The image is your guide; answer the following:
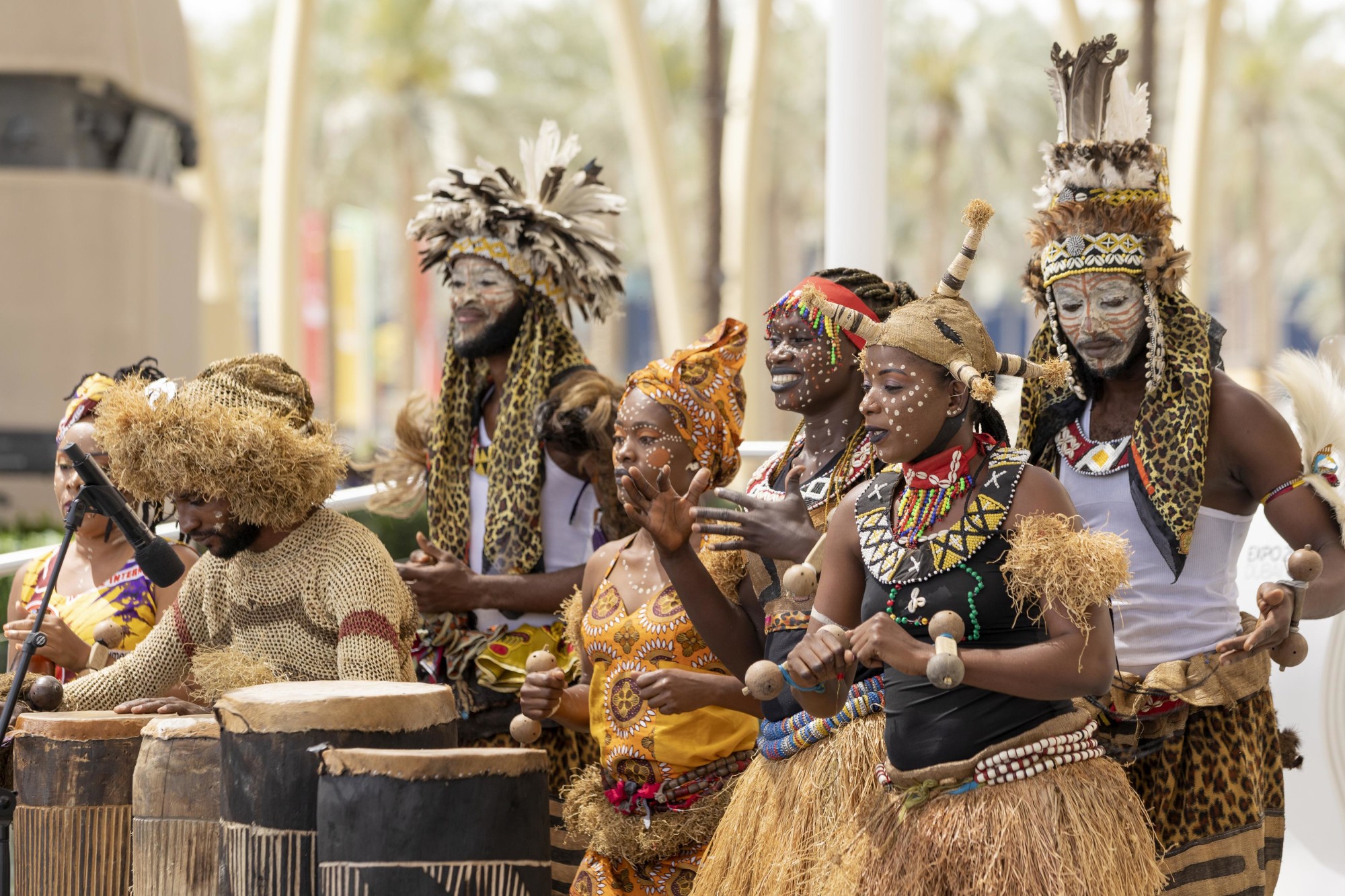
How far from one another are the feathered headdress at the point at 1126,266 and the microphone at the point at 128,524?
7.64 ft

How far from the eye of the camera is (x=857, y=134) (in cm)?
612

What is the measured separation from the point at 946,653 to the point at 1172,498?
4.53 feet

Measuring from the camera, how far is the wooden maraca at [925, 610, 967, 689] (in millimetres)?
2867

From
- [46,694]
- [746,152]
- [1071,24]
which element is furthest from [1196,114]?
[46,694]

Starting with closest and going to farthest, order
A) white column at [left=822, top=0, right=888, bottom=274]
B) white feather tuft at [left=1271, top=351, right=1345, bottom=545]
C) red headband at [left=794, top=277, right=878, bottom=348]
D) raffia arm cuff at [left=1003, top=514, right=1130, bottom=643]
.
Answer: raffia arm cuff at [left=1003, top=514, right=1130, bottom=643], red headband at [left=794, top=277, right=878, bottom=348], white feather tuft at [left=1271, top=351, right=1345, bottom=545], white column at [left=822, top=0, right=888, bottom=274]

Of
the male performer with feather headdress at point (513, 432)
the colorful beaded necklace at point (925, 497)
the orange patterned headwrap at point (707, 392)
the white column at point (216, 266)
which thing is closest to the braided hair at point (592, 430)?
the male performer with feather headdress at point (513, 432)

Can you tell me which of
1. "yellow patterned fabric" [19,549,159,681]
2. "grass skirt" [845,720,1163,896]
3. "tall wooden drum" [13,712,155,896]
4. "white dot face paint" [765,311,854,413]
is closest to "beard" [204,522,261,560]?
"tall wooden drum" [13,712,155,896]

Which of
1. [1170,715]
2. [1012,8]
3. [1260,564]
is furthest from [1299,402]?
[1012,8]

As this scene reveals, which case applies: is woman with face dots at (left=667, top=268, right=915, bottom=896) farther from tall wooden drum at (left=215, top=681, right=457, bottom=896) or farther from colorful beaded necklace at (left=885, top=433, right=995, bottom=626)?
tall wooden drum at (left=215, top=681, right=457, bottom=896)

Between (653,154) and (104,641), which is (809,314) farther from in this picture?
(653,154)

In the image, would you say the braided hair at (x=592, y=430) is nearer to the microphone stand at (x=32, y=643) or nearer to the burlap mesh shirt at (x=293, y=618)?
the burlap mesh shirt at (x=293, y=618)

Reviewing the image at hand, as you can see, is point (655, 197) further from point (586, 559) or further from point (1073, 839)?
point (1073, 839)

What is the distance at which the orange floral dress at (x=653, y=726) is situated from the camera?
407 centimetres

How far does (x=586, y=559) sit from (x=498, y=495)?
0.36m
